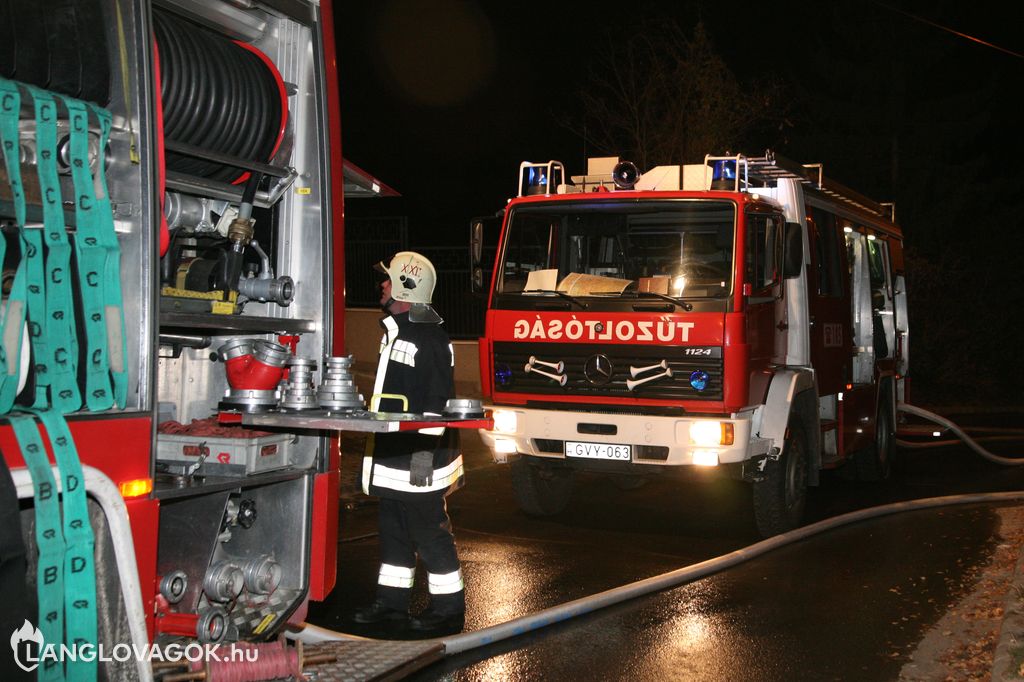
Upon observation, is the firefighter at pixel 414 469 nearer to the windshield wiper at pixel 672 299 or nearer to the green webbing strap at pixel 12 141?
the windshield wiper at pixel 672 299

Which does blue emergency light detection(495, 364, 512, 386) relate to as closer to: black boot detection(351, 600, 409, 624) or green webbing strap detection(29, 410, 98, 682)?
black boot detection(351, 600, 409, 624)

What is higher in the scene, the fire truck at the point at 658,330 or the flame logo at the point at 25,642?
the fire truck at the point at 658,330

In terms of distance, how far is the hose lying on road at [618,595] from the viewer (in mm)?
5094

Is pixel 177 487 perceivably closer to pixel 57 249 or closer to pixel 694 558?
pixel 57 249

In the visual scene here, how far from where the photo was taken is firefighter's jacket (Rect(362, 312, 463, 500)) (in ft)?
18.5

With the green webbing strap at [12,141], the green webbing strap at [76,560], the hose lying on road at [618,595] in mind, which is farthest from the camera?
the hose lying on road at [618,595]

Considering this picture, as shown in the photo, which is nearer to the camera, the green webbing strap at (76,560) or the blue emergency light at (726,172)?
the green webbing strap at (76,560)

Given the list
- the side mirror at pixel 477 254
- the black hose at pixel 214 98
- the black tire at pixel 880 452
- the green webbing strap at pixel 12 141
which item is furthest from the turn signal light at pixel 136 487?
the black tire at pixel 880 452

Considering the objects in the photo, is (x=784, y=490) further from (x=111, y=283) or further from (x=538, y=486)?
(x=111, y=283)

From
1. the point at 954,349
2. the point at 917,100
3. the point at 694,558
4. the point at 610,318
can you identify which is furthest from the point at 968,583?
the point at 917,100

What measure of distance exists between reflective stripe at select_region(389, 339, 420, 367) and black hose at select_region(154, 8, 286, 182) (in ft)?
4.38

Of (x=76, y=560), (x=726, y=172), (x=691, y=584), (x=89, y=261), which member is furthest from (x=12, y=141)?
(x=726, y=172)

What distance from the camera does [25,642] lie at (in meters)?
2.99

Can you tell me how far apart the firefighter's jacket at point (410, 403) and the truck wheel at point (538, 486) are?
9.48ft
